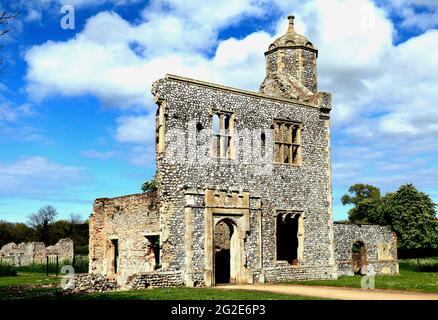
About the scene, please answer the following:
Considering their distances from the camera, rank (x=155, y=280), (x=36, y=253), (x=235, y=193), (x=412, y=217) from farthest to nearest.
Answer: (x=36, y=253), (x=412, y=217), (x=235, y=193), (x=155, y=280)

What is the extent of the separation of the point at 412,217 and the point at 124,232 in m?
30.5

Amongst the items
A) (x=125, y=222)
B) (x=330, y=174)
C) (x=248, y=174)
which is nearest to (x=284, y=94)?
(x=330, y=174)

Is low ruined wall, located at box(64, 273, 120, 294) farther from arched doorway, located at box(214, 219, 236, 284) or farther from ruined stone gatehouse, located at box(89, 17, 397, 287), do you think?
arched doorway, located at box(214, 219, 236, 284)

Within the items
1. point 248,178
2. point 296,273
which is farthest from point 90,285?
point 296,273

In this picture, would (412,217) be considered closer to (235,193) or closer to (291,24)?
(291,24)

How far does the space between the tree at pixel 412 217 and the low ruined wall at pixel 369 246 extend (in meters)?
13.8

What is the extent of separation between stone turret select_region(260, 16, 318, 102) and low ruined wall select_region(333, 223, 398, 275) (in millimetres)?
8465

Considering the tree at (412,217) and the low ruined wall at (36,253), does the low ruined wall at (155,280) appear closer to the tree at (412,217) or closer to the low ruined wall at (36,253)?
the low ruined wall at (36,253)

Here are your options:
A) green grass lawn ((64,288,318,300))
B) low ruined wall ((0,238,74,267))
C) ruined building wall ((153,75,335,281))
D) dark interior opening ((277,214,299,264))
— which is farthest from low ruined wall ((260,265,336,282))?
low ruined wall ((0,238,74,267))

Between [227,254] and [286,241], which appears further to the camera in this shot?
[286,241]

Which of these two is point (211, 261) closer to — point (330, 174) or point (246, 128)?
point (246, 128)

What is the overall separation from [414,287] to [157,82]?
1373cm

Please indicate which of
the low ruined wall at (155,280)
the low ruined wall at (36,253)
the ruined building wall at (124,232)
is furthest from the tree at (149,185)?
the low ruined wall at (155,280)

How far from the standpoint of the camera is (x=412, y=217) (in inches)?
1891
